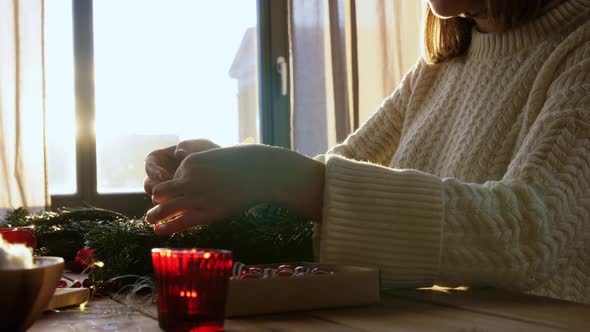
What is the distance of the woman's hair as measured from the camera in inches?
46.3

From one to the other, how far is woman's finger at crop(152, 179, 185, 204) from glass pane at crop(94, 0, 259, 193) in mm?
2457

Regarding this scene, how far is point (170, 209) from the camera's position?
0.74 meters

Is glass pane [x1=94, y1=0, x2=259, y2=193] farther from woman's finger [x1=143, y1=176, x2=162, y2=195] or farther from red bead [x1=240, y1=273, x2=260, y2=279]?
red bead [x1=240, y1=273, x2=260, y2=279]

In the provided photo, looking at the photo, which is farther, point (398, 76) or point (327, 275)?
point (398, 76)

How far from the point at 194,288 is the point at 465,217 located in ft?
1.29

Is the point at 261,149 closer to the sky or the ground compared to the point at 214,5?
closer to the ground

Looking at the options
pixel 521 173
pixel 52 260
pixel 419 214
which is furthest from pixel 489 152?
pixel 52 260

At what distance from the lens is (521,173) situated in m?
0.89

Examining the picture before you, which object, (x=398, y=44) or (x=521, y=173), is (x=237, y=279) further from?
(x=398, y=44)

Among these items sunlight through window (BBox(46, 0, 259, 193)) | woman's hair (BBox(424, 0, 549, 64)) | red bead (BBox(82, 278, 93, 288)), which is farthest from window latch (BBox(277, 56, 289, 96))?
red bead (BBox(82, 278, 93, 288))

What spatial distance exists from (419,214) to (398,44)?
266 centimetres

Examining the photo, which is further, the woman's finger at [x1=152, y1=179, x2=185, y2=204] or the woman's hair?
the woman's hair

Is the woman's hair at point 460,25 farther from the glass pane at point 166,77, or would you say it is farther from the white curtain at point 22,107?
the glass pane at point 166,77

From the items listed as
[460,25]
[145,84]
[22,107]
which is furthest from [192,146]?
[145,84]
